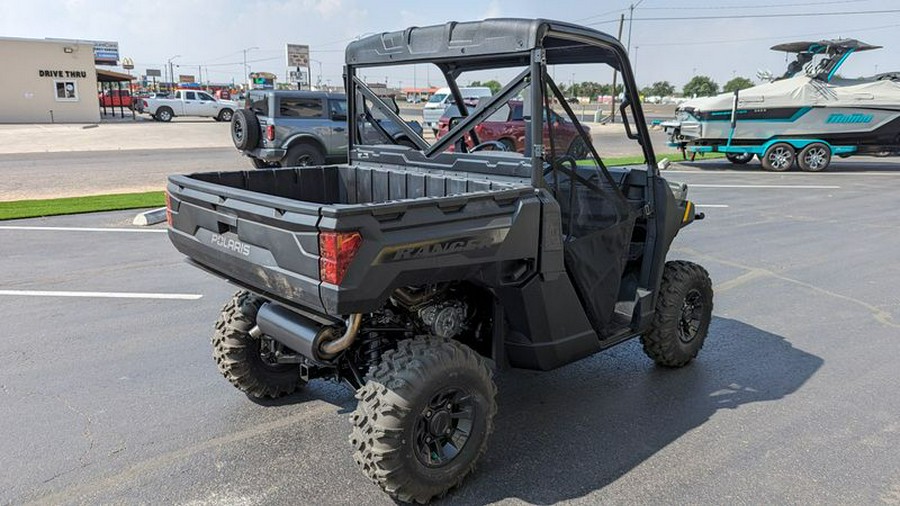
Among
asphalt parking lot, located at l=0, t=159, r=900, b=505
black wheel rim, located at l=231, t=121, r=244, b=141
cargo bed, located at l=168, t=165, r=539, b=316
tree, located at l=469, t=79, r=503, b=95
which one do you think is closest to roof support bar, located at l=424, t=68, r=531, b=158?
tree, located at l=469, t=79, r=503, b=95

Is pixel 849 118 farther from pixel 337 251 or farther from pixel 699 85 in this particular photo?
pixel 699 85

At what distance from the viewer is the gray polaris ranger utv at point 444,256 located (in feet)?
9.53

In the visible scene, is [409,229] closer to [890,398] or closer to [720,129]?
[890,398]

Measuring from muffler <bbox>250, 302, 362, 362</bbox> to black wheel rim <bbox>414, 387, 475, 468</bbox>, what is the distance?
1.62 feet

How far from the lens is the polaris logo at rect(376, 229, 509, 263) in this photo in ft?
9.24

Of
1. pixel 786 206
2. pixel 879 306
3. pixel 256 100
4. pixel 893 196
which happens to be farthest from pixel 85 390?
pixel 893 196

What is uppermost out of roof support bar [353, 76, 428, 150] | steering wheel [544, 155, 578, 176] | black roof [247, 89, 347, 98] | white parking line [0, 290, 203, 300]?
black roof [247, 89, 347, 98]

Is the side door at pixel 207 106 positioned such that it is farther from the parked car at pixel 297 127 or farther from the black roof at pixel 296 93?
the black roof at pixel 296 93

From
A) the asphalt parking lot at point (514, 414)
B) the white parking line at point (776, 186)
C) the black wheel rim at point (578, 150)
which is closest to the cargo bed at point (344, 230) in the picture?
the black wheel rim at point (578, 150)

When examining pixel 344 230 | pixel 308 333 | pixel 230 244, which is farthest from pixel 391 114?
pixel 344 230

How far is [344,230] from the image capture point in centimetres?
266

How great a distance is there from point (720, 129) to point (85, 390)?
17136 mm

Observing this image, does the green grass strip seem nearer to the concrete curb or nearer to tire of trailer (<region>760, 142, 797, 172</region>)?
the concrete curb

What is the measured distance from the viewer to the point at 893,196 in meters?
13.6
